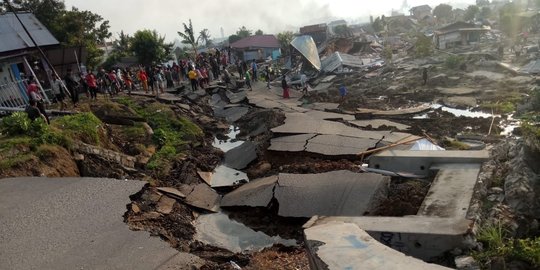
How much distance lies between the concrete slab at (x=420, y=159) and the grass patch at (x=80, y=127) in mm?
6867

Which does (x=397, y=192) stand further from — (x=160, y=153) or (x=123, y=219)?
(x=160, y=153)

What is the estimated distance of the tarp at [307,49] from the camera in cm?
2738

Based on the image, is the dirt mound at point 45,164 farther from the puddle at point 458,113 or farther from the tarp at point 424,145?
the puddle at point 458,113

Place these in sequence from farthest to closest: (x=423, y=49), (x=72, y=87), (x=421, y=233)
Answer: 1. (x=423, y=49)
2. (x=72, y=87)
3. (x=421, y=233)

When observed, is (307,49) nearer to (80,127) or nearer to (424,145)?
(424,145)

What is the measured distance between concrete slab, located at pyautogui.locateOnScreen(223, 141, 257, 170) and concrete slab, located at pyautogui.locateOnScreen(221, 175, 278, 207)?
81.7 inches

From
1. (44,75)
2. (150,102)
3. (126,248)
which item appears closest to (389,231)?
(126,248)

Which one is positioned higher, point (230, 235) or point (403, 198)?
point (403, 198)

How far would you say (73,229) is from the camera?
5.69 metres

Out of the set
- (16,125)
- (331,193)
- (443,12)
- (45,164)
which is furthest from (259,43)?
(443,12)

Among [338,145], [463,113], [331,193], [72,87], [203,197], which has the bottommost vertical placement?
[463,113]

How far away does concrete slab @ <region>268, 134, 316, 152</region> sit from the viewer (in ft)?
33.2

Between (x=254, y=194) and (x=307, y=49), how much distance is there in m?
21.4

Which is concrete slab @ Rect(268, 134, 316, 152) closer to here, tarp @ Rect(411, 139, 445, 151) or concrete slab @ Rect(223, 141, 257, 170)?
concrete slab @ Rect(223, 141, 257, 170)
